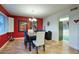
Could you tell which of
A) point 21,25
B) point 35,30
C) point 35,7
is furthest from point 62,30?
point 21,25

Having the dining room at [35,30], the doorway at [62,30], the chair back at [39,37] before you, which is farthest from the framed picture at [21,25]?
the chair back at [39,37]

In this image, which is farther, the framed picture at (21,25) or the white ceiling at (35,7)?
the framed picture at (21,25)

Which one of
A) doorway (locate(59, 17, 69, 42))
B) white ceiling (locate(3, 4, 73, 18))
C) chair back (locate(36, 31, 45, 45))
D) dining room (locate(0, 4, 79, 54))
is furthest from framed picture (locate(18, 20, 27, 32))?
chair back (locate(36, 31, 45, 45))

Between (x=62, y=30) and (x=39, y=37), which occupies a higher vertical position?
(x=62, y=30)

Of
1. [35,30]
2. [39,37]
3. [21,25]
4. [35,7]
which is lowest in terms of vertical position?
[39,37]

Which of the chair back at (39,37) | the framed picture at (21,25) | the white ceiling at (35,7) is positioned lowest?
the chair back at (39,37)

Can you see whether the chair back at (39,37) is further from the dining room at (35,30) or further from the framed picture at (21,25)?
the framed picture at (21,25)

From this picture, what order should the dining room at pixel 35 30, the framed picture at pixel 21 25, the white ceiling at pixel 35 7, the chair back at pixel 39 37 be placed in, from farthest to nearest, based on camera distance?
the framed picture at pixel 21 25 < the white ceiling at pixel 35 7 < the dining room at pixel 35 30 < the chair back at pixel 39 37

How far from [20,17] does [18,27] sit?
0.98 m

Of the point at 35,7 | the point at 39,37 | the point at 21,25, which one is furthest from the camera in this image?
the point at 21,25

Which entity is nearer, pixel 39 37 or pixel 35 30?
pixel 39 37

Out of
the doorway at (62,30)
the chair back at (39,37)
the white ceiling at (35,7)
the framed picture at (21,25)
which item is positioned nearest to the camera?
the chair back at (39,37)

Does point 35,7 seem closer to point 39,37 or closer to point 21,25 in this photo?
point 39,37
